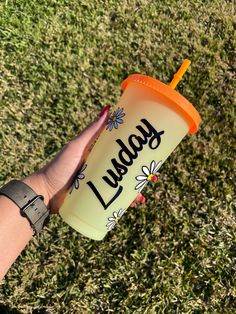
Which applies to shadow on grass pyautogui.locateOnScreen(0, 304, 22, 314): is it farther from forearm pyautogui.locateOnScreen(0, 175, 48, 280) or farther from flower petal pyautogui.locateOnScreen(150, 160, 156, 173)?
flower petal pyautogui.locateOnScreen(150, 160, 156, 173)

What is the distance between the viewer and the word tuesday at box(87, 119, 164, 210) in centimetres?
177

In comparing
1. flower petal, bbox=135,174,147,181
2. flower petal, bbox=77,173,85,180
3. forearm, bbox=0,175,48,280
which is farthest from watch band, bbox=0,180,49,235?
flower petal, bbox=135,174,147,181

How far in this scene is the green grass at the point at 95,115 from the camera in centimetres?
265

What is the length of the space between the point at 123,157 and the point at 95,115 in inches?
43.9

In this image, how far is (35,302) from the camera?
8.80 ft

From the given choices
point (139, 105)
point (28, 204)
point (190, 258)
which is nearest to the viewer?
point (139, 105)

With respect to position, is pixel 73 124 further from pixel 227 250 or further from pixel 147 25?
pixel 227 250

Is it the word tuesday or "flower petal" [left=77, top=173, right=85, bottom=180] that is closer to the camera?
the word tuesday

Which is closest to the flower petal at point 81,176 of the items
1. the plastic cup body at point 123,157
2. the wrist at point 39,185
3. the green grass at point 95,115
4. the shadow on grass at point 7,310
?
the plastic cup body at point 123,157

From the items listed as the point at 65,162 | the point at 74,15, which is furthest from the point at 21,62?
the point at 65,162

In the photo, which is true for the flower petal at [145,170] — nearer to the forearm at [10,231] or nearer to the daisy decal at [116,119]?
the daisy decal at [116,119]

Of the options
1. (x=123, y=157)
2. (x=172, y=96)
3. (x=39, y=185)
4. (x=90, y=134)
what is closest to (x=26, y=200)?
(x=39, y=185)

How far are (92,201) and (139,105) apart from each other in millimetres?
409

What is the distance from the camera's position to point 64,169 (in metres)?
2.14
